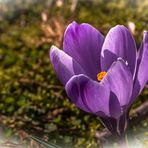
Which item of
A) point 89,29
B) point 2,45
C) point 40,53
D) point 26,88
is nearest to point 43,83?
point 26,88

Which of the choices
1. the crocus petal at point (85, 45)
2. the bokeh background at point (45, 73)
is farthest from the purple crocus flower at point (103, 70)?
the bokeh background at point (45, 73)

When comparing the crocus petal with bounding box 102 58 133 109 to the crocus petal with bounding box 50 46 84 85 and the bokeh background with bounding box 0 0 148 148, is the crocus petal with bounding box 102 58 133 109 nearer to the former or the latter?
the crocus petal with bounding box 50 46 84 85

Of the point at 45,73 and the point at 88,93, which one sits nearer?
the point at 88,93

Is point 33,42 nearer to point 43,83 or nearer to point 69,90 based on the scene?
point 43,83

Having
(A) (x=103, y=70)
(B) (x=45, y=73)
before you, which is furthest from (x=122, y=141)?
(B) (x=45, y=73)

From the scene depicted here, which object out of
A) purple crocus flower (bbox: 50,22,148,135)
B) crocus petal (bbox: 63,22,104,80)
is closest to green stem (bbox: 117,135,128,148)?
purple crocus flower (bbox: 50,22,148,135)

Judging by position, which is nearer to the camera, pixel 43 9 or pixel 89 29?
pixel 89 29

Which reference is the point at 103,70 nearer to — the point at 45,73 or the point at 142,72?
the point at 142,72
